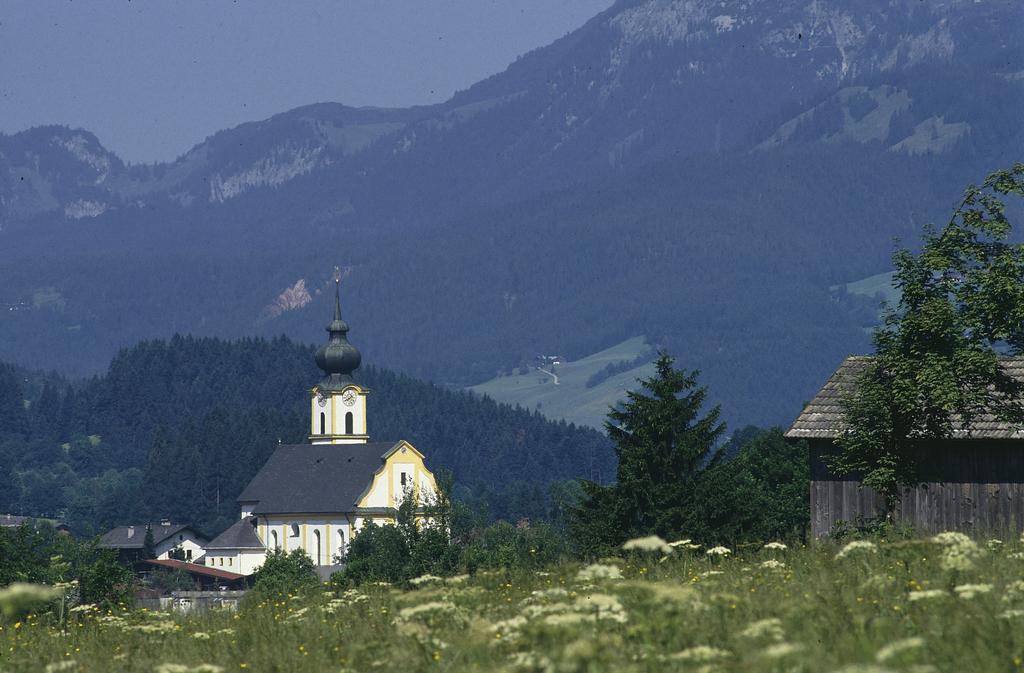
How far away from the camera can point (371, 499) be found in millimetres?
166250

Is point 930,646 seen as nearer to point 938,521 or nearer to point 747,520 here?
point 938,521

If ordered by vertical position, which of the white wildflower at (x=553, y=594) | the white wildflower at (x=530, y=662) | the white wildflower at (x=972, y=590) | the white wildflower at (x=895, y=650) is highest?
the white wildflower at (x=972, y=590)

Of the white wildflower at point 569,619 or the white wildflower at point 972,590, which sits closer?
the white wildflower at point 569,619

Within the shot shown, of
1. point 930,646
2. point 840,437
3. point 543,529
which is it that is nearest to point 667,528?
point 840,437

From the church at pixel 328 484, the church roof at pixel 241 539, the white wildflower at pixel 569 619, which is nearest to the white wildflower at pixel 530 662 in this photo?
the white wildflower at pixel 569 619

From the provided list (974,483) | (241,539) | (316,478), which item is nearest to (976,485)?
(974,483)

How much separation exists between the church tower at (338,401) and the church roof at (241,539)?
10059mm

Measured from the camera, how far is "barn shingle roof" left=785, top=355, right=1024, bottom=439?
125ft

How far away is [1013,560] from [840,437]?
15031 millimetres

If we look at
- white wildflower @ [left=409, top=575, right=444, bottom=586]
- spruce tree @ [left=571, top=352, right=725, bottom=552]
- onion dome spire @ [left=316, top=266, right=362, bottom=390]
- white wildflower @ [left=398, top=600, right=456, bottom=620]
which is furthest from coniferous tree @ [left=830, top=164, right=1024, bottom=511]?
onion dome spire @ [left=316, top=266, right=362, bottom=390]

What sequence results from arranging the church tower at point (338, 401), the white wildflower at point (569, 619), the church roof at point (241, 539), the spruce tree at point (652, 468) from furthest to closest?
the church roof at point (241, 539)
the church tower at point (338, 401)
the spruce tree at point (652, 468)
the white wildflower at point (569, 619)

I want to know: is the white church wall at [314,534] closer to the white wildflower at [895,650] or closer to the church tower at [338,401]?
the church tower at [338,401]

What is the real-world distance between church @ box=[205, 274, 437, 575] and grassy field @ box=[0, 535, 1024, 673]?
146 metres

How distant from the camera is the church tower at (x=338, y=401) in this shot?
171 metres
